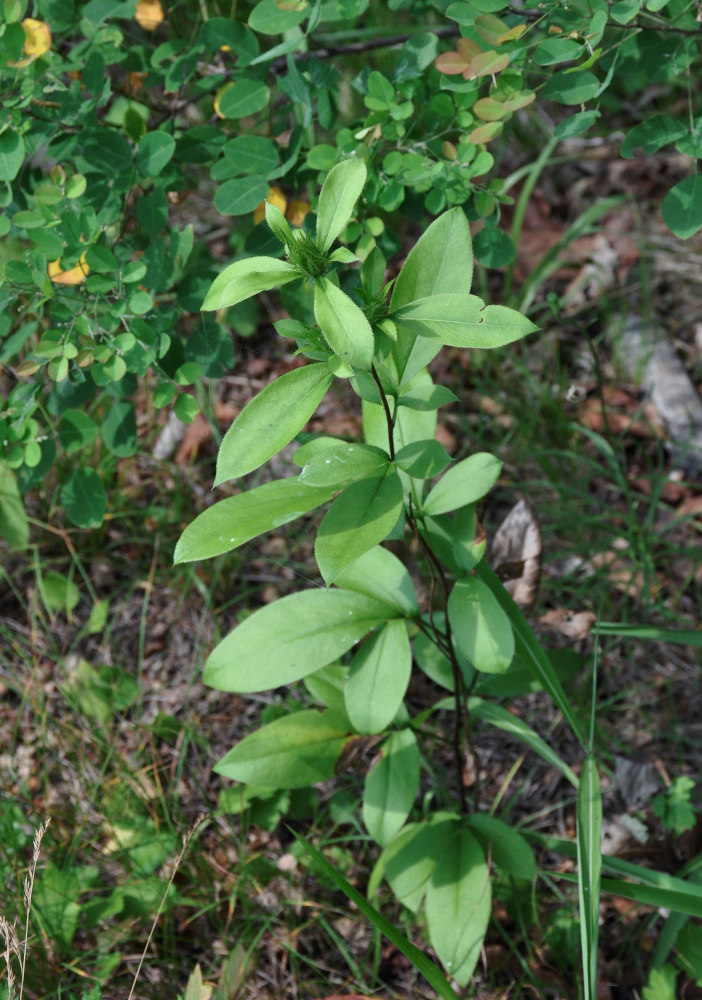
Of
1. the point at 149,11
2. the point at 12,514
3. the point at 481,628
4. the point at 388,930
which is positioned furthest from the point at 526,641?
the point at 149,11

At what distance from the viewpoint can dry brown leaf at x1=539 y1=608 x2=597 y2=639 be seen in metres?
1.72

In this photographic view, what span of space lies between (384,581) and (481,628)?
0.75 feet

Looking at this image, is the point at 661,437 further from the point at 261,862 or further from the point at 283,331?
the point at 283,331

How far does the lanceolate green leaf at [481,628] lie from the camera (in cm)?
132

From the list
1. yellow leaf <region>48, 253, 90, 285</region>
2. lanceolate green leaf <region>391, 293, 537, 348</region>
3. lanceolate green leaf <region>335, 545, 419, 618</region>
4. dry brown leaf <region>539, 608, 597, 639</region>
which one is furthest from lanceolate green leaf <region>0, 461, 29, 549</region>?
lanceolate green leaf <region>391, 293, 537, 348</region>

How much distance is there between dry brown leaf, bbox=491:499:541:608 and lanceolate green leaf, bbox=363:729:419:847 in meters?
0.36

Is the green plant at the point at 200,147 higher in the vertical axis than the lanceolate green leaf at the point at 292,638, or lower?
higher

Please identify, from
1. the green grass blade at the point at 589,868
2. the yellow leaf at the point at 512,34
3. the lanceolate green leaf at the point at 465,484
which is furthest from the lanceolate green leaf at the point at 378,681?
the yellow leaf at the point at 512,34

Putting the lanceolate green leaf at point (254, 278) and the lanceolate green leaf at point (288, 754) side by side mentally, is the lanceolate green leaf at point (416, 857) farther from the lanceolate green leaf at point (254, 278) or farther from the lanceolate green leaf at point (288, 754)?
the lanceolate green leaf at point (254, 278)

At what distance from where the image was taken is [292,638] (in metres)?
1.45

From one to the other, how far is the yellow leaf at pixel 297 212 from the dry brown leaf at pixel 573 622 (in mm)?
985

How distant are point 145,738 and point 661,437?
5.25 ft

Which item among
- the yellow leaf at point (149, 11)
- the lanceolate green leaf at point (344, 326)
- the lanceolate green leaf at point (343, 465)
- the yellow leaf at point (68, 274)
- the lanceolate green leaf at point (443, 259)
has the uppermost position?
the yellow leaf at point (149, 11)

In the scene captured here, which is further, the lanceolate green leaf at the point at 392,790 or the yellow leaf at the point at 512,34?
the lanceolate green leaf at the point at 392,790
